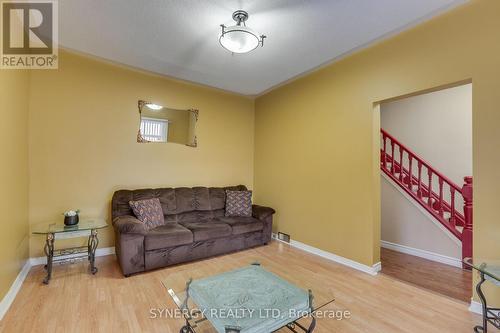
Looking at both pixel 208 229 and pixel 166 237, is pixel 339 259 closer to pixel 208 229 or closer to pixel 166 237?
pixel 208 229

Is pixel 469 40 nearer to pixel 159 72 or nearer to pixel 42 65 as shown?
pixel 159 72

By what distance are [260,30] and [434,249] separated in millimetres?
3724

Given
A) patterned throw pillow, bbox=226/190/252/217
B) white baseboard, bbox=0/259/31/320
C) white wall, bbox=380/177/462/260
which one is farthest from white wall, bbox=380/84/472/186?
white baseboard, bbox=0/259/31/320

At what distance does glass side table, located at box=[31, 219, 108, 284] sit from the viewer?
2555 millimetres

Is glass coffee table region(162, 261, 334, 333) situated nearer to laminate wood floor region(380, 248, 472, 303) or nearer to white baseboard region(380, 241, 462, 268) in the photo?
laminate wood floor region(380, 248, 472, 303)

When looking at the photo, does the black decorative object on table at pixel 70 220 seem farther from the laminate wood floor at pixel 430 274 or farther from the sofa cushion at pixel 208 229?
the laminate wood floor at pixel 430 274

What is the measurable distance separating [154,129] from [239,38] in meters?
2.22

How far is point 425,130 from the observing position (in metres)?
4.09

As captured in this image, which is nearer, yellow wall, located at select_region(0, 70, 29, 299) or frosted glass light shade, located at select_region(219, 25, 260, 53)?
yellow wall, located at select_region(0, 70, 29, 299)

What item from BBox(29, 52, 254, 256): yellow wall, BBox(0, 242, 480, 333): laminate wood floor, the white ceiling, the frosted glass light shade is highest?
the white ceiling

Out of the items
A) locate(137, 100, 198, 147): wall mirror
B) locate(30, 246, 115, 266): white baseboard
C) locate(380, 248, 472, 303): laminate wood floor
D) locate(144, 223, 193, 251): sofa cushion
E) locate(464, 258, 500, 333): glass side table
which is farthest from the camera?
locate(137, 100, 198, 147): wall mirror

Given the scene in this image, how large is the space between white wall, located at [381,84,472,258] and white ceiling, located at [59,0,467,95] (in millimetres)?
2134

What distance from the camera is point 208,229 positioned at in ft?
10.8

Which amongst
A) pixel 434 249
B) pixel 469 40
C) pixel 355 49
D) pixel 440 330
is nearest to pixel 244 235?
pixel 440 330
